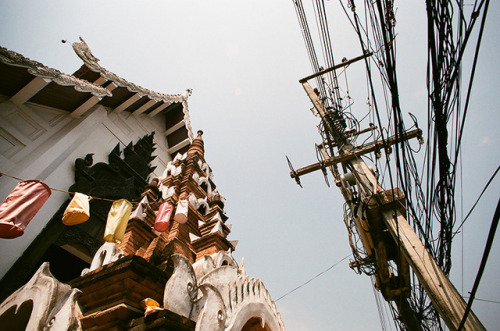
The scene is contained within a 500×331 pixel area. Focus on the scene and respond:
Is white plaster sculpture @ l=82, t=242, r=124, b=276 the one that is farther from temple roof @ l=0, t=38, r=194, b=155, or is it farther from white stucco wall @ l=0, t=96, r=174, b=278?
temple roof @ l=0, t=38, r=194, b=155

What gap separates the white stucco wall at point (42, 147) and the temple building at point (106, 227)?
3 centimetres

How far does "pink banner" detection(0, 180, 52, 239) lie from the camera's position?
3.88 metres

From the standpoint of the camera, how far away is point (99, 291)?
330 centimetres

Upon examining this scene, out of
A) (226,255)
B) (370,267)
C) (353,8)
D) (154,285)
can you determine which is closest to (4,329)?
(154,285)

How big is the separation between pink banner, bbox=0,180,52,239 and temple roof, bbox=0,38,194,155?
2.90 m

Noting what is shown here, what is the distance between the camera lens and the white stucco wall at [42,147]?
5496mm

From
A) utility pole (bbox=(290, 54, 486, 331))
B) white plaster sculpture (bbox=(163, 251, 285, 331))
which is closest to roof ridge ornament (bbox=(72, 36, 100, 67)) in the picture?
utility pole (bbox=(290, 54, 486, 331))

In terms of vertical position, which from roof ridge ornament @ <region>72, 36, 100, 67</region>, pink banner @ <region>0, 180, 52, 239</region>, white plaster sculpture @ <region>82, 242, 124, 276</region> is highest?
roof ridge ornament @ <region>72, 36, 100, 67</region>

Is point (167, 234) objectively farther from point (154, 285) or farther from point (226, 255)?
point (154, 285)

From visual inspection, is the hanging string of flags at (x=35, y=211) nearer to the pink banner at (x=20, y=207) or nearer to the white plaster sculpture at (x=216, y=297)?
the pink banner at (x=20, y=207)

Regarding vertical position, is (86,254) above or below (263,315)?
above

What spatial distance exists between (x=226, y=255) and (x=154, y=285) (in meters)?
1.62

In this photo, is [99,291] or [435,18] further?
[99,291]

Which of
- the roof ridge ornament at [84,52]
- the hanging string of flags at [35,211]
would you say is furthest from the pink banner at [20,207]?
the roof ridge ornament at [84,52]
